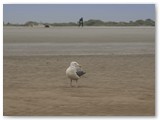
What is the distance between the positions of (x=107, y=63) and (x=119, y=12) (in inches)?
137

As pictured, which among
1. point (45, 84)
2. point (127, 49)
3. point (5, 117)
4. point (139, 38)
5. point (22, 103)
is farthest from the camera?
point (139, 38)

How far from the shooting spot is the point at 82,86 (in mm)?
8078

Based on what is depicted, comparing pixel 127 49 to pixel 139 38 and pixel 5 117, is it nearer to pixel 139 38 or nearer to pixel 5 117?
pixel 139 38

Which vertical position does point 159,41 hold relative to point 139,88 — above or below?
above

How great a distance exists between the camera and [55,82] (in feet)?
27.6

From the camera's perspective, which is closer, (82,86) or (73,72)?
(73,72)

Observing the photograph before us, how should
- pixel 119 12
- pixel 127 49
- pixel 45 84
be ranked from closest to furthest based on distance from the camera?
pixel 119 12 → pixel 45 84 → pixel 127 49

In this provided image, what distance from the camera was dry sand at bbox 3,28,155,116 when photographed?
6832mm

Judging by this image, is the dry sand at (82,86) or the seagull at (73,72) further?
the seagull at (73,72)

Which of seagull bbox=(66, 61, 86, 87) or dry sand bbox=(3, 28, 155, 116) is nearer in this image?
dry sand bbox=(3, 28, 155, 116)

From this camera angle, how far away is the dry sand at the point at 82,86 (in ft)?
22.4

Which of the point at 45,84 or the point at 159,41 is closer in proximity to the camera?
the point at 159,41

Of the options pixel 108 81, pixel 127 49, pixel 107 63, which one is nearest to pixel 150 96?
pixel 108 81

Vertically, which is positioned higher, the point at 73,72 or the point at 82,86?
the point at 73,72
